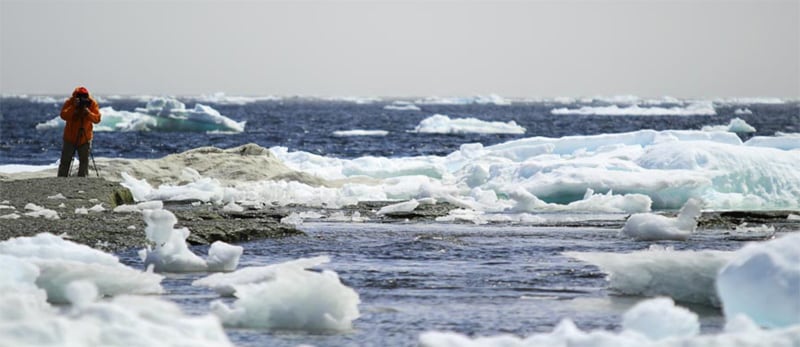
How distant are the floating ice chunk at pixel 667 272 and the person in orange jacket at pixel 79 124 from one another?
29.3 ft

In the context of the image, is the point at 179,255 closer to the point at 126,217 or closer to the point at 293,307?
the point at 293,307

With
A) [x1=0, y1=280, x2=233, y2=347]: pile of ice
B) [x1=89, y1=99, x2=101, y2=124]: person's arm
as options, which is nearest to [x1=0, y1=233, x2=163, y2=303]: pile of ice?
[x1=0, y1=280, x2=233, y2=347]: pile of ice

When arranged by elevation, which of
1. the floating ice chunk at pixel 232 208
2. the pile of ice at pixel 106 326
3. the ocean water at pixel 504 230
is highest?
the pile of ice at pixel 106 326

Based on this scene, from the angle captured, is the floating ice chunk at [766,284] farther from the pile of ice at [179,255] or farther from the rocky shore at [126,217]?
the rocky shore at [126,217]

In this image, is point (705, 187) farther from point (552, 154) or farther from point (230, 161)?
point (230, 161)

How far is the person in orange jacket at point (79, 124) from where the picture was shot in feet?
51.3

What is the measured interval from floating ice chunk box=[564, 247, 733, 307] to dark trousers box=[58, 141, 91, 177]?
933cm

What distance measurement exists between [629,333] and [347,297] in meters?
2.23

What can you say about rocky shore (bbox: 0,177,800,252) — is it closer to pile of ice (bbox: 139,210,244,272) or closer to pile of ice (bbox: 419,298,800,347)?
pile of ice (bbox: 139,210,244,272)

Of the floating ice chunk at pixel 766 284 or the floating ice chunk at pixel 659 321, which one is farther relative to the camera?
the floating ice chunk at pixel 766 284

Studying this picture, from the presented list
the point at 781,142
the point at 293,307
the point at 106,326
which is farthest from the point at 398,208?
the point at 106,326

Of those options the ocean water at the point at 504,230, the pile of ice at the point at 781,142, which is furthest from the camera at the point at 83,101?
the pile of ice at the point at 781,142

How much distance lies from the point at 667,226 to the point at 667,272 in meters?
4.23

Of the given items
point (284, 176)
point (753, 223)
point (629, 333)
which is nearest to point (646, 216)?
point (753, 223)
